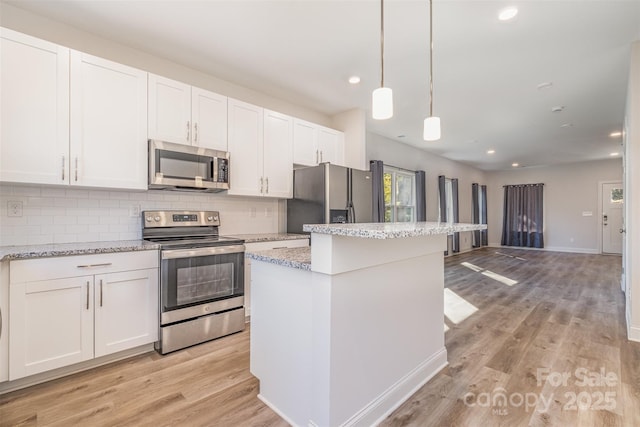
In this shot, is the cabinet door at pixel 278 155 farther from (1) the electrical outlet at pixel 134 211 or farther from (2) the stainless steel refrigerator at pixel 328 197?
(1) the electrical outlet at pixel 134 211

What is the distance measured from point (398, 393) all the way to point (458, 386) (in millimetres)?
484

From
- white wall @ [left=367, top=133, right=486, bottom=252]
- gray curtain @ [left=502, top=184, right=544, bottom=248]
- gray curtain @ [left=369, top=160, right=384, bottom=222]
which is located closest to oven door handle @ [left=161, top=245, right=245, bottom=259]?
gray curtain @ [left=369, top=160, right=384, bottom=222]

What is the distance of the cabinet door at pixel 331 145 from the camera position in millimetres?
4141

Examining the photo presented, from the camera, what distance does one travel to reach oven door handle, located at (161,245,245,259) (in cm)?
247

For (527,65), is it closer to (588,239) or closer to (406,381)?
(406,381)

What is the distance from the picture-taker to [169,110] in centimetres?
280

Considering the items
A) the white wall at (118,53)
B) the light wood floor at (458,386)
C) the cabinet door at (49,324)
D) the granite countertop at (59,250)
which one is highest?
the white wall at (118,53)

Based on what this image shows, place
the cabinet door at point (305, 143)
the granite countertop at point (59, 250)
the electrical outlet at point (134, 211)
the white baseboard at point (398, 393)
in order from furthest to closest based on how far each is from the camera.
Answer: the cabinet door at point (305, 143)
the electrical outlet at point (134, 211)
the granite countertop at point (59, 250)
the white baseboard at point (398, 393)

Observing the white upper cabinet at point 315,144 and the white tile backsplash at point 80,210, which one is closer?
the white tile backsplash at point 80,210

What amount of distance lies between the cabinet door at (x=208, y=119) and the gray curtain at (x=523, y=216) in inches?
386

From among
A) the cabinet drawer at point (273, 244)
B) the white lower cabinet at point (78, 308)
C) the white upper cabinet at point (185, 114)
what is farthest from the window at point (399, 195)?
the white lower cabinet at point (78, 308)

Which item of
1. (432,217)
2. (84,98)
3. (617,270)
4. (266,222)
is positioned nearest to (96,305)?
(84,98)

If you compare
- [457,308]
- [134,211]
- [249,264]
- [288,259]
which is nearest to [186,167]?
[134,211]

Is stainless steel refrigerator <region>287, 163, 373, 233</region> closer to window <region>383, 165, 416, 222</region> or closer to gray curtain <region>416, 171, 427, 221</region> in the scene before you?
window <region>383, 165, 416, 222</region>
